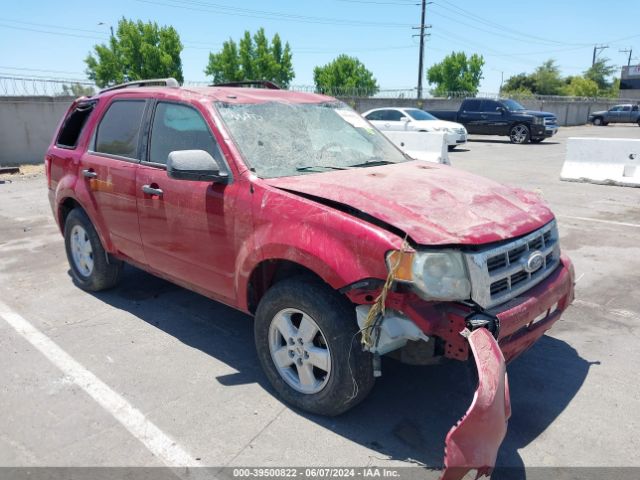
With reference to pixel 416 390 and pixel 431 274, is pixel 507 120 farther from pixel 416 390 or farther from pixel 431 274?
pixel 431 274

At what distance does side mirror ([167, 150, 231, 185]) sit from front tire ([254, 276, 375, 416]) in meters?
0.86

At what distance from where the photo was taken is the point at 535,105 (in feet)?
128

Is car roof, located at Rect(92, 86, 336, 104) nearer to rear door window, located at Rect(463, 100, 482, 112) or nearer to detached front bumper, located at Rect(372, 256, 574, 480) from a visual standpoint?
detached front bumper, located at Rect(372, 256, 574, 480)

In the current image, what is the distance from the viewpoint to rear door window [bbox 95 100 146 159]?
439 cm

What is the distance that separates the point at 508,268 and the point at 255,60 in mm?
Result: 61806

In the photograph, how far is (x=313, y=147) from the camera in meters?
3.90

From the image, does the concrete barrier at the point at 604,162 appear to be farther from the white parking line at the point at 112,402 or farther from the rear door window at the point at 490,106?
the rear door window at the point at 490,106

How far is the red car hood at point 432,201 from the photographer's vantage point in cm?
278

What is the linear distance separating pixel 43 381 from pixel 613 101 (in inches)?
2315

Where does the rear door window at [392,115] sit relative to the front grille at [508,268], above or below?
above

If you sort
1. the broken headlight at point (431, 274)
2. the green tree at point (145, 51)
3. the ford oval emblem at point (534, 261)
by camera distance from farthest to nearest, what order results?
the green tree at point (145, 51) → the ford oval emblem at point (534, 261) → the broken headlight at point (431, 274)

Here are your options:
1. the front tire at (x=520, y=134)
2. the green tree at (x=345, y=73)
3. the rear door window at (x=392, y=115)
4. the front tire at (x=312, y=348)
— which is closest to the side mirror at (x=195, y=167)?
the front tire at (x=312, y=348)

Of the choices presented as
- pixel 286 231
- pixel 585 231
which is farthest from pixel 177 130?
pixel 585 231

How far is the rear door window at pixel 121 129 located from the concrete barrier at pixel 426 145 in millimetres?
9868
